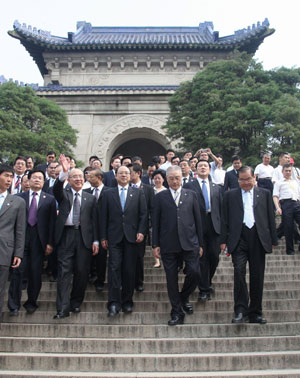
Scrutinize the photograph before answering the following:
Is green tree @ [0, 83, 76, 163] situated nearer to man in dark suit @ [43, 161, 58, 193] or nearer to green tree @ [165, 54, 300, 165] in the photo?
green tree @ [165, 54, 300, 165]

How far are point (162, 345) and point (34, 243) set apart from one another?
2366mm

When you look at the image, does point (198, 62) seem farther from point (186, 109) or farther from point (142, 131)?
point (186, 109)

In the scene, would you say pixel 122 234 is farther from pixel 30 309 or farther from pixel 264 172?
pixel 264 172

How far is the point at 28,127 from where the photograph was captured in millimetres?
15508

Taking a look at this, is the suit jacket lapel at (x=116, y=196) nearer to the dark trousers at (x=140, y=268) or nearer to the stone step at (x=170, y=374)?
Answer: the dark trousers at (x=140, y=268)

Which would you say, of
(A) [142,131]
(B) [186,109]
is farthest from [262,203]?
(A) [142,131]

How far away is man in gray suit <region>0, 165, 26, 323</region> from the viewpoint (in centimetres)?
480

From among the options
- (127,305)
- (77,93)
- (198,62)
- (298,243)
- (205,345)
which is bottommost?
(205,345)

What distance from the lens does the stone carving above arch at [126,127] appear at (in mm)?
19328

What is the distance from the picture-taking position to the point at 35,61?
2373 centimetres

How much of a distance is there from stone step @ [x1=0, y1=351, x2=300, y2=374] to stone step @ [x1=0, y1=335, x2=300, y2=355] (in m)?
0.26

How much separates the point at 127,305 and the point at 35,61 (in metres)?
21.6

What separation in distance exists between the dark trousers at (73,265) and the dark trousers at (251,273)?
81.7 inches

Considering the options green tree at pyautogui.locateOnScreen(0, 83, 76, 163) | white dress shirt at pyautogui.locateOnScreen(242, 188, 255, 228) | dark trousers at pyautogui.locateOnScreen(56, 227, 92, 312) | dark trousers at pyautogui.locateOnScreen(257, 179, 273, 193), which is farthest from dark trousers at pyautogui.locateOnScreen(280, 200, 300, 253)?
green tree at pyautogui.locateOnScreen(0, 83, 76, 163)
